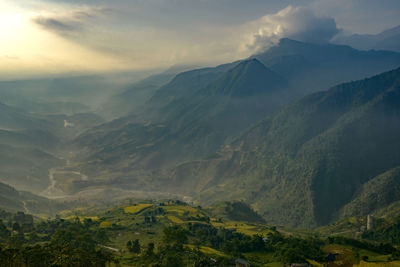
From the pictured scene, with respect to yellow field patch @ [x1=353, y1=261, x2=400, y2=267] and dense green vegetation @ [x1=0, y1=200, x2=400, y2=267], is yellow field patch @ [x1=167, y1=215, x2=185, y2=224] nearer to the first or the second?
dense green vegetation @ [x1=0, y1=200, x2=400, y2=267]

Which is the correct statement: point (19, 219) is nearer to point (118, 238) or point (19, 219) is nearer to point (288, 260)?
point (118, 238)

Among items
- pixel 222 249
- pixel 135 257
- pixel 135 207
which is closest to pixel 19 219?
pixel 135 207

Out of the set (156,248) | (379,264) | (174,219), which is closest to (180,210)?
(174,219)

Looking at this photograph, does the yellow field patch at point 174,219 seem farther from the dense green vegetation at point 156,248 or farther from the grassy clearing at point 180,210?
the grassy clearing at point 180,210

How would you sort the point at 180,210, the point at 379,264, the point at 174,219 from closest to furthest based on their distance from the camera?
the point at 379,264 → the point at 174,219 → the point at 180,210

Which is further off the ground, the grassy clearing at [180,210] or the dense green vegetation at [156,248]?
the dense green vegetation at [156,248]

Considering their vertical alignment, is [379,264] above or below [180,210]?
above

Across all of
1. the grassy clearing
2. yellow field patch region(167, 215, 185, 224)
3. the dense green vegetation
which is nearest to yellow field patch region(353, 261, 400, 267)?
the dense green vegetation

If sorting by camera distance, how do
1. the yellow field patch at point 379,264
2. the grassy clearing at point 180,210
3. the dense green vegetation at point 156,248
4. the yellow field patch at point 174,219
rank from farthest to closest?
the grassy clearing at point 180,210
the yellow field patch at point 174,219
the yellow field patch at point 379,264
the dense green vegetation at point 156,248

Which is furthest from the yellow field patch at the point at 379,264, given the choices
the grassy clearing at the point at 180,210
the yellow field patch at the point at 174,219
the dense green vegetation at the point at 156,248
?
the grassy clearing at the point at 180,210

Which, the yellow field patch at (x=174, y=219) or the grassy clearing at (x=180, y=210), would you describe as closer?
the yellow field patch at (x=174, y=219)

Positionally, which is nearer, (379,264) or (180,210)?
(379,264)

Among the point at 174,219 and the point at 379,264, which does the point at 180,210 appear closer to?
the point at 174,219
